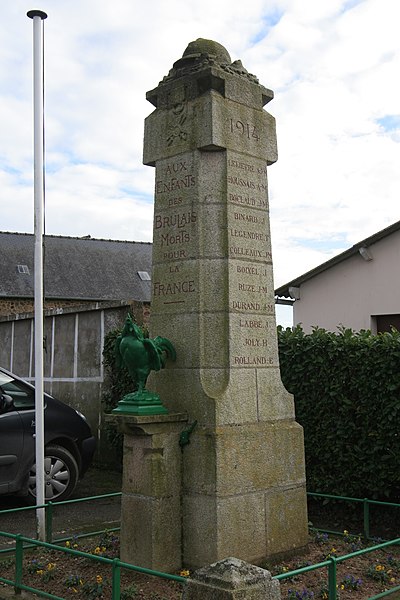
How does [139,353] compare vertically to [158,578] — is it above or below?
above

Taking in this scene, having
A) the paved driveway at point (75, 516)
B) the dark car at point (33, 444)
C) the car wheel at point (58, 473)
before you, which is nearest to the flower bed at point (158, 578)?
the paved driveway at point (75, 516)

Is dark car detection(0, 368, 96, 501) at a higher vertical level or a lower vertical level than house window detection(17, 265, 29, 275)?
lower

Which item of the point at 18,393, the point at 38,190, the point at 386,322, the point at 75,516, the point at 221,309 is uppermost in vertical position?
the point at 38,190

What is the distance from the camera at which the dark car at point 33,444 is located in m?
8.62

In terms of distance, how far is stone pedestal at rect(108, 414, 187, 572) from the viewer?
5.70 m

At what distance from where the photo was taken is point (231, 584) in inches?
144

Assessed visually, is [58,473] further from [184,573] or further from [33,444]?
[184,573]

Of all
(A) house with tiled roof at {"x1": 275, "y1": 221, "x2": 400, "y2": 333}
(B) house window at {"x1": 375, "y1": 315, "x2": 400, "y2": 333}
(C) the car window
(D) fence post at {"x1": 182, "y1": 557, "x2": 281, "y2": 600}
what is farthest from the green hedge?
(B) house window at {"x1": 375, "y1": 315, "x2": 400, "y2": 333}

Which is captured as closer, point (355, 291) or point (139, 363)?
point (139, 363)

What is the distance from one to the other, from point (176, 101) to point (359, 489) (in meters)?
4.31

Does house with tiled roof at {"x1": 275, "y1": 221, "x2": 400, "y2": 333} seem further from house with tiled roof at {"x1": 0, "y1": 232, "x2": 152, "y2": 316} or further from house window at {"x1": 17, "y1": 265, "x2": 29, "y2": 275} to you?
house window at {"x1": 17, "y1": 265, "x2": 29, "y2": 275}

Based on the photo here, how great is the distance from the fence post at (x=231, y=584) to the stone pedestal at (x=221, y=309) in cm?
184

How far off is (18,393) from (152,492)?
12.9ft

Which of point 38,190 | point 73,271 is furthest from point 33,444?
point 73,271
